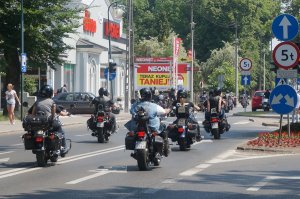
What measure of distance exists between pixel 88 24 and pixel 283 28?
47869 mm

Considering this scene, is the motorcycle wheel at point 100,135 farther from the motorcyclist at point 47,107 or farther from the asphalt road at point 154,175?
the motorcyclist at point 47,107

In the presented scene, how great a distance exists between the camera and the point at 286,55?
63.5 ft

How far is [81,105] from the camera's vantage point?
45062 mm

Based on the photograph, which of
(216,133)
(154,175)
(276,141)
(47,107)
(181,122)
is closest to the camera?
(154,175)

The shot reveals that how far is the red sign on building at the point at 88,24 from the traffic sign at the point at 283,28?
45948 millimetres

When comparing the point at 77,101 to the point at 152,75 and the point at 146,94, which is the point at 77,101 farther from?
the point at 146,94

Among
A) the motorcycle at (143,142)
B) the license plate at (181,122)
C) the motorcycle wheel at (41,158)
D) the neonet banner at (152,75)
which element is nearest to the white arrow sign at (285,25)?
the license plate at (181,122)

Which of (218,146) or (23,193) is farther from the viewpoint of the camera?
(218,146)

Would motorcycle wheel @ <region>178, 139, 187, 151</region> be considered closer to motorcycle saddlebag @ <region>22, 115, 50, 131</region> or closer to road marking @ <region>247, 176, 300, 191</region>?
motorcycle saddlebag @ <region>22, 115, 50, 131</region>

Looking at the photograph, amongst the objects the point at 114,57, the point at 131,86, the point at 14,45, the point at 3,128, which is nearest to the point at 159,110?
the point at 3,128

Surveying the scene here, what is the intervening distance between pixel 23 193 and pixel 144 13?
350 feet

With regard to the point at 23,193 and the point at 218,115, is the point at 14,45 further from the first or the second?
the point at 23,193

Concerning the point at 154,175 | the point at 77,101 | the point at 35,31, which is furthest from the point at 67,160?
the point at 77,101

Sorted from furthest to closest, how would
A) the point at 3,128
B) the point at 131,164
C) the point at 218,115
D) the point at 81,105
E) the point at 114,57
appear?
the point at 114,57 < the point at 81,105 < the point at 3,128 < the point at 218,115 < the point at 131,164
